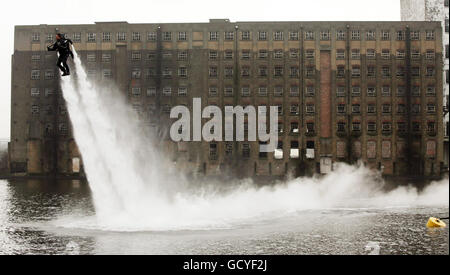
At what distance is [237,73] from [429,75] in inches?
1285

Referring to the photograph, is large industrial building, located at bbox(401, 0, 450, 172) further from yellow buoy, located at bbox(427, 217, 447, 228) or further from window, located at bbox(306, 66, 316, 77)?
yellow buoy, located at bbox(427, 217, 447, 228)

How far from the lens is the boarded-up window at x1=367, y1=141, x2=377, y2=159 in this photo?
3526 inches

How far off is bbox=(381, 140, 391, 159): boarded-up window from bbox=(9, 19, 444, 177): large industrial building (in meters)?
0.17

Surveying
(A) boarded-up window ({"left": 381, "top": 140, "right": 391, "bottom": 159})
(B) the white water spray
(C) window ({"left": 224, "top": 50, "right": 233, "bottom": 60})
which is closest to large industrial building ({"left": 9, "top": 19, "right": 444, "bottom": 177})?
(A) boarded-up window ({"left": 381, "top": 140, "right": 391, "bottom": 159})

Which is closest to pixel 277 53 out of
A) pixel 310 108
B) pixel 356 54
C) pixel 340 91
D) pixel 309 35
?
pixel 309 35

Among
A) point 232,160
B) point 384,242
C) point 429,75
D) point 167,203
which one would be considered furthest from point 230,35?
point 384,242

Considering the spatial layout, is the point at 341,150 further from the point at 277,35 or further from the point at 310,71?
the point at 277,35

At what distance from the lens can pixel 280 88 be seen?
9169cm

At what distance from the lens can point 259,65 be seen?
92312mm

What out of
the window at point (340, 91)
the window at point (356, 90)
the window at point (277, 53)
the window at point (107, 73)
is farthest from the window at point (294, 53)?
the window at point (107, 73)

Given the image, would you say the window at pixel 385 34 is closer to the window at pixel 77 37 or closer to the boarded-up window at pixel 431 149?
the boarded-up window at pixel 431 149
